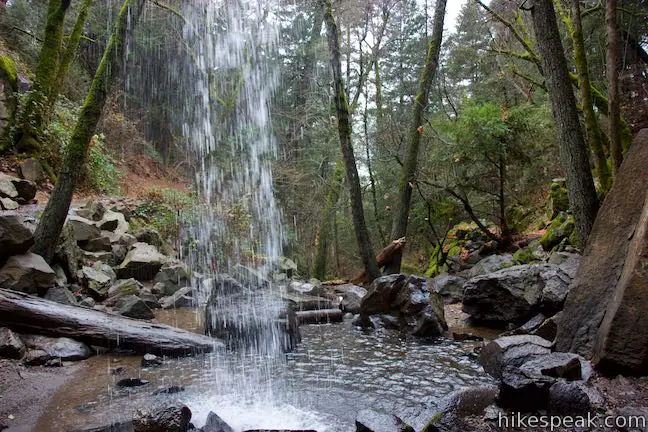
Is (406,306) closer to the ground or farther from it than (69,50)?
closer to the ground

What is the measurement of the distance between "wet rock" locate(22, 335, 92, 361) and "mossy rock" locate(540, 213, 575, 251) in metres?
8.83

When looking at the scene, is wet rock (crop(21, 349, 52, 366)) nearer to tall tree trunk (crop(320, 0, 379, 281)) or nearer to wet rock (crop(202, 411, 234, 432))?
wet rock (crop(202, 411, 234, 432))

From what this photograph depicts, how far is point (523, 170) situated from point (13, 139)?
555 inches

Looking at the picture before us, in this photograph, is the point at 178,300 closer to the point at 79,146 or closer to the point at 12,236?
the point at 79,146

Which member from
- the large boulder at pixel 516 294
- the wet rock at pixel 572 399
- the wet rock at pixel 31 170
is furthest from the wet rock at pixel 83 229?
the wet rock at pixel 572 399

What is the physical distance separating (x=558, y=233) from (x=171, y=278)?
8.83 m

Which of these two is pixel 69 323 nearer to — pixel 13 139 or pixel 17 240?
pixel 17 240

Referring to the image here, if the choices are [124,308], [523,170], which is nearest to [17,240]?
[124,308]

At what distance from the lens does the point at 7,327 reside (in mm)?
4906

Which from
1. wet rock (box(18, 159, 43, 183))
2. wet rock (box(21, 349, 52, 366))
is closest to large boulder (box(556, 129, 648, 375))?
wet rock (box(21, 349, 52, 366))

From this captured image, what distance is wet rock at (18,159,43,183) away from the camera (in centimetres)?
1129

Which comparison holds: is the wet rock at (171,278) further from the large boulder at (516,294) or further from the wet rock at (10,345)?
the large boulder at (516,294)

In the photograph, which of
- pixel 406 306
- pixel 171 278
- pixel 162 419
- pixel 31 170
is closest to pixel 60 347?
pixel 162 419

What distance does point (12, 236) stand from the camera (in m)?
5.62
